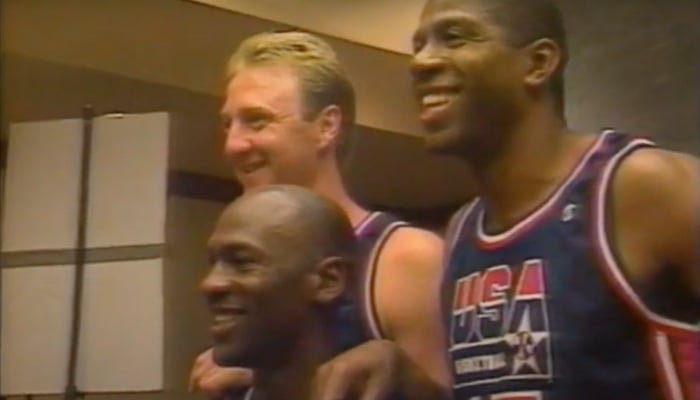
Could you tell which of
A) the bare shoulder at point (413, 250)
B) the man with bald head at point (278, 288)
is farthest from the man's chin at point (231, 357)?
the bare shoulder at point (413, 250)

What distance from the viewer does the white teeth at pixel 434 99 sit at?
2.12 ft

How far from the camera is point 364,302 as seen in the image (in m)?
0.72

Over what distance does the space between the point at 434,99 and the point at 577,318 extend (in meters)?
0.14

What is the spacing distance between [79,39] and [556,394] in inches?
19.2

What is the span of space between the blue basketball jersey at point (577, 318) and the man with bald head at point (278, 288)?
101 mm

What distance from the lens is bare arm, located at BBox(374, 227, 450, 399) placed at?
696 mm

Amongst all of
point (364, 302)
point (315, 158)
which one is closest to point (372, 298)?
point (364, 302)

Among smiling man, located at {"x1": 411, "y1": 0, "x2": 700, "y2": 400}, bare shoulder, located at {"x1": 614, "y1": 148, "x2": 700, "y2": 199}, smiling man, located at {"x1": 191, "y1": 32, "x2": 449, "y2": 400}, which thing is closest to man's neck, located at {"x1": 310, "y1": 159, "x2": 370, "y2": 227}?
smiling man, located at {"x1": 191, "y1": 32, "x2": 449, "y2": 400}

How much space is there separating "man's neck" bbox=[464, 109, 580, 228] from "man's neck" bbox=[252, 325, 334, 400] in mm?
126

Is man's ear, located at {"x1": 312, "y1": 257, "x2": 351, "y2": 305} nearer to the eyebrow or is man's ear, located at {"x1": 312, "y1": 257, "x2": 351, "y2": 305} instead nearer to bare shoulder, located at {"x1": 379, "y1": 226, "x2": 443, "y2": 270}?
bare shoulder, located at {"x1": 379, "y1": 226, "x2": 443, "y2": 270}

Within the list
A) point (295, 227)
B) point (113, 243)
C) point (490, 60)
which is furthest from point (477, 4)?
point (113, 243)

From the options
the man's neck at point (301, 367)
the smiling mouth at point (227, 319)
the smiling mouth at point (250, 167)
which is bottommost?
the man's neck at point (301, 367)

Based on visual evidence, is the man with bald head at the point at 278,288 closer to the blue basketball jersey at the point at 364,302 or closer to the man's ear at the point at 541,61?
the blue basketball jersey at the point at 364,302

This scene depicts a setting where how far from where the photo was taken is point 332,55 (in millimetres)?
812
